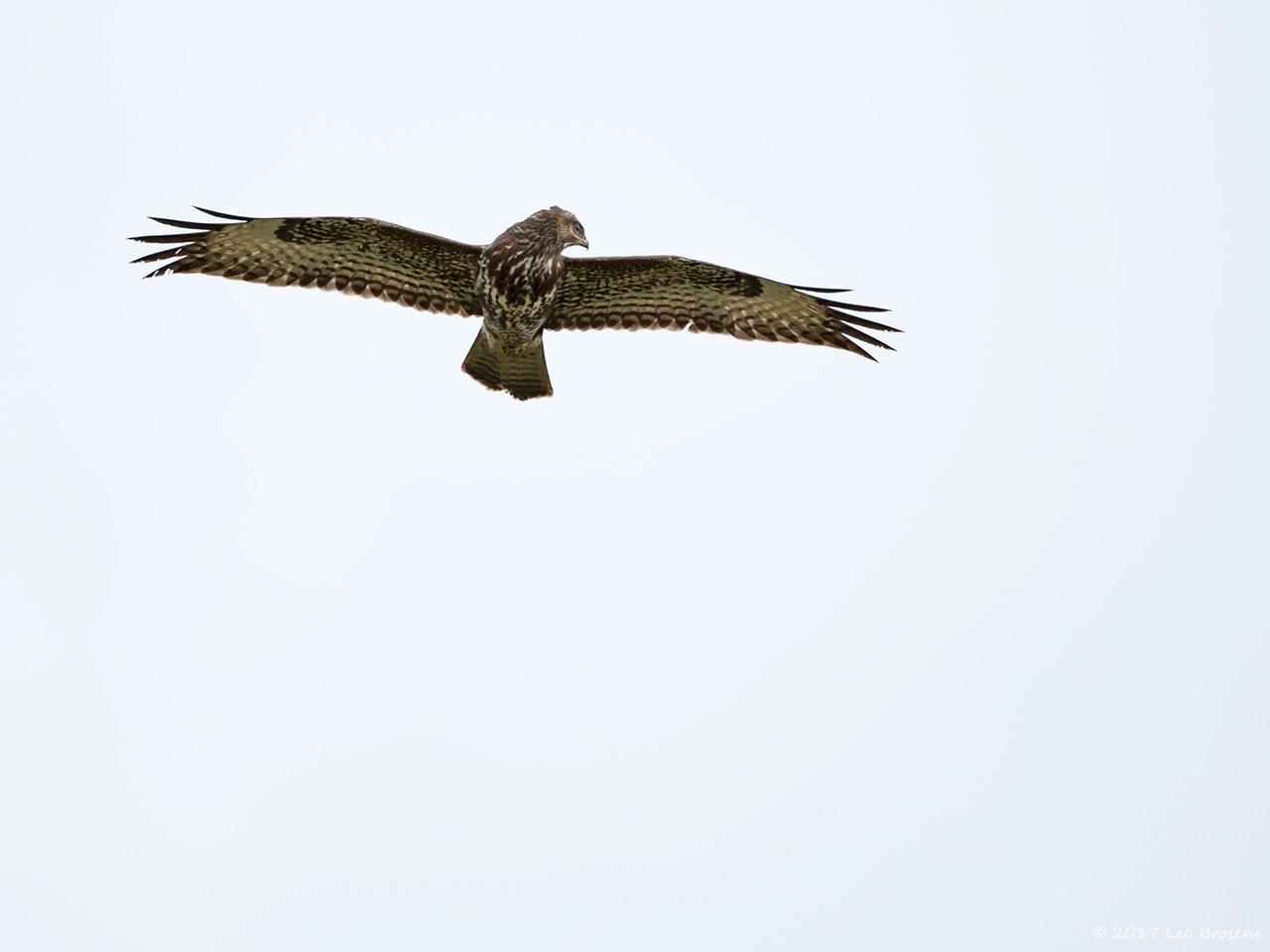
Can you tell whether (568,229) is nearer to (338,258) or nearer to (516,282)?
(516,282)

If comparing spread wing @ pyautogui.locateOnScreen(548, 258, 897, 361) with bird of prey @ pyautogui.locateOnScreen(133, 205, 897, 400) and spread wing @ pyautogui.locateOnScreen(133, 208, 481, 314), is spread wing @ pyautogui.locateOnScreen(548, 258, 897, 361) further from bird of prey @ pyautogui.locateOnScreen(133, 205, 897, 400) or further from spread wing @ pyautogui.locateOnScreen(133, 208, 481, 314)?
spread wing @ pyautogui.locateOnScreen(133, 208, 481, 314)

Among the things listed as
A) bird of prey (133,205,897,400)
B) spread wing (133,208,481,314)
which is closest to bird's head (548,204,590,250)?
bird of prey (133,205,897,400)

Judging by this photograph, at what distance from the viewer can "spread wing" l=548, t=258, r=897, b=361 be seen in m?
13.6

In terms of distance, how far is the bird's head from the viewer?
13.1 metres

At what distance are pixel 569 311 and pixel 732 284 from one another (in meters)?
1.46

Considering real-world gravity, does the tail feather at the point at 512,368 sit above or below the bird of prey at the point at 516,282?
below

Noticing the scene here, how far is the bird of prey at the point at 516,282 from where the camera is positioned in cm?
1312

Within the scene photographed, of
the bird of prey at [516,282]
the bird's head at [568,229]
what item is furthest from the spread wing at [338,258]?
the bird's head at [568,229]

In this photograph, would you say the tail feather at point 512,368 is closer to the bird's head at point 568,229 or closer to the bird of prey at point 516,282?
the bird of prey at point 516,282

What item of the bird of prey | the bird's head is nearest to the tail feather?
the bird of prey

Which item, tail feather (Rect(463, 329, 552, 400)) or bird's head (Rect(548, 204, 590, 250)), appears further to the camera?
tail feather (Rect(463, 329, 552, 400))

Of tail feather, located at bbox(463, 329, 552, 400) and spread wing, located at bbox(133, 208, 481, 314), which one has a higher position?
spread wing, located at bbox(133, 208, 481, 314)

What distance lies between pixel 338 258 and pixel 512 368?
1.76 metres

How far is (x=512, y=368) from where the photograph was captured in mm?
13523
